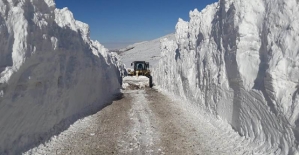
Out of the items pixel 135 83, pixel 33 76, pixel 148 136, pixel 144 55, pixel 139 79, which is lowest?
pixel 148 136

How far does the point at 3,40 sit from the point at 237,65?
7.10 m

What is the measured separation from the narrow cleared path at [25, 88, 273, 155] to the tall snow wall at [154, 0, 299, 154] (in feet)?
1.94

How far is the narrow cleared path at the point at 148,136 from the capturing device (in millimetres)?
8656

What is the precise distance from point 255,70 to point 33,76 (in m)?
6.65

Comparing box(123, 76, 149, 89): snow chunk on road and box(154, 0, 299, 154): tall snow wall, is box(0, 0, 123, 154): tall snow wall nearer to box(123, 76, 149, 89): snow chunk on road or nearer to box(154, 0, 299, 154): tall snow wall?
box(154, 0, 299, 154): tall snow wall

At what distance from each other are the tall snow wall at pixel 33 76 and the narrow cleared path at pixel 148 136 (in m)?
0.58

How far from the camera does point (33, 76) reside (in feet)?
30.1

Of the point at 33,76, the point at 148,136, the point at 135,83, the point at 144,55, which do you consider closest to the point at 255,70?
the point at 148,136

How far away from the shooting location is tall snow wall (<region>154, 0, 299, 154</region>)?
691cm

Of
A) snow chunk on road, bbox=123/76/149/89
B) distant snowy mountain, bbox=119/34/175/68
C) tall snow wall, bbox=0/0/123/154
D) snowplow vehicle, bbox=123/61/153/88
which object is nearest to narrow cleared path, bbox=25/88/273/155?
tall snow wall, bbox=0/0/123/154

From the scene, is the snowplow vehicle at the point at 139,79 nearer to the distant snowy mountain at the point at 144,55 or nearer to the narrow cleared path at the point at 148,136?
the narrow cleared path at the point at 148,136

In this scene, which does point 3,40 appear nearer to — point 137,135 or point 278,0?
point 137,135

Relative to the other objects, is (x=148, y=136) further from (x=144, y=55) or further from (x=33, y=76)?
(x=144, y=55)

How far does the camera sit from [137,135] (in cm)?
1044
